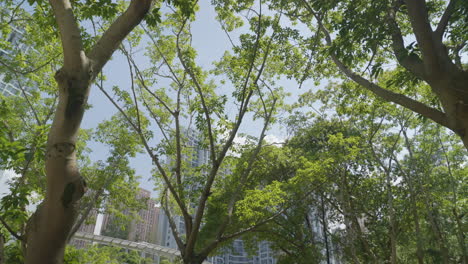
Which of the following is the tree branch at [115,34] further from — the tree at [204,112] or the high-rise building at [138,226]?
the high-rise building at [138,226]

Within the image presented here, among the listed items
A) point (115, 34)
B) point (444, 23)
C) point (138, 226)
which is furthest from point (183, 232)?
point (115, 34)

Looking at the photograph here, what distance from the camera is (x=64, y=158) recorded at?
1.27m

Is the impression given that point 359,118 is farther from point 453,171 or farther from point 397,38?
point 397,38

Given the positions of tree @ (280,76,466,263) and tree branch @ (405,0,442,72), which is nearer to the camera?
tree branch @ (405,0,442,72)

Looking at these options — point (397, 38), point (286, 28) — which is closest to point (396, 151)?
point (286, 28)

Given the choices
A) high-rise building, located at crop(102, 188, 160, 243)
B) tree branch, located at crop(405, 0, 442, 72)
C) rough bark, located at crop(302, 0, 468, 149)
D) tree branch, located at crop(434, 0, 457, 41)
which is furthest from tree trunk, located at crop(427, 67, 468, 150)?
high-rise building, located at crop(102, 188, 160, 243)

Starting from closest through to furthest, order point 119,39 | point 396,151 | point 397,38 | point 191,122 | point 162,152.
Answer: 1. point 119,39
2. point 397,38
3. point 162,152
4. point 191,122
5. point 396,151

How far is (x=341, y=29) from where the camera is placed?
394cm

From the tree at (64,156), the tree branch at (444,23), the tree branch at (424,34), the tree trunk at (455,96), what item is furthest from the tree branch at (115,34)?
the tree branch at (444,23)

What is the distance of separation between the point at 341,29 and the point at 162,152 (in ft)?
16.3

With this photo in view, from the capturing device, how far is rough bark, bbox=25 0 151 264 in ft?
3.83

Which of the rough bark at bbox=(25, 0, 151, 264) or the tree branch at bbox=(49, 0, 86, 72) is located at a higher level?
the tree branch at bbox=(49, 0, 86, 72)

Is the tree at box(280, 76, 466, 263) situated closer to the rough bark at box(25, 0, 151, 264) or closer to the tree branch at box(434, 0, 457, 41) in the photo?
the tree branch at box(434, 0, 457, 41)

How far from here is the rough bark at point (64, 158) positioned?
117cm
